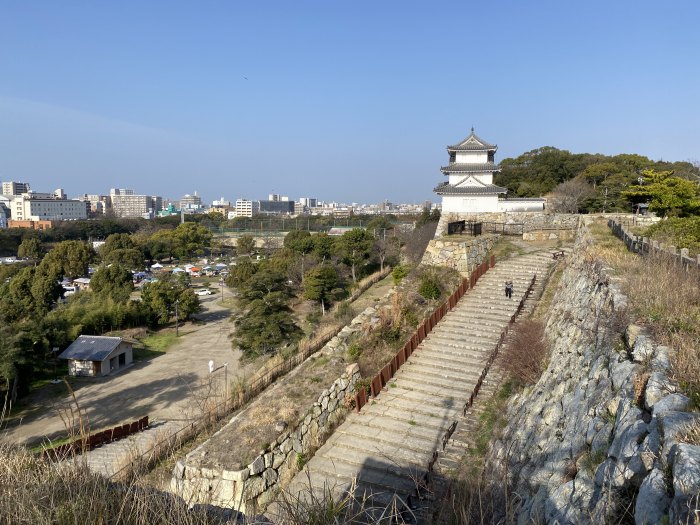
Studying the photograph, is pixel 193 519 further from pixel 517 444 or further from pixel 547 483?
pixel 517 444

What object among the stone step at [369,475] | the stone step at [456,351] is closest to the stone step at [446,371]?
the stone step at [456,351]

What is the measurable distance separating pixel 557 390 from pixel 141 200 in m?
209

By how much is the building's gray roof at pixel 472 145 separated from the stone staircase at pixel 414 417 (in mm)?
19105

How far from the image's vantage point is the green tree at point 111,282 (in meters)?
33.6

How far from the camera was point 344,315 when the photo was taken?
2081cm

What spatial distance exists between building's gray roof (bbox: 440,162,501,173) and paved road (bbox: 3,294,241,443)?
1889 centimetres

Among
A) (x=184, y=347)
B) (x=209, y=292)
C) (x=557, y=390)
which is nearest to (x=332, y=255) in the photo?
(x=209, y=292)

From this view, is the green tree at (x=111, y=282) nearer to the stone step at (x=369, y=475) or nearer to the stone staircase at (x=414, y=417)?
the stone staircase at (x=414, y=417)

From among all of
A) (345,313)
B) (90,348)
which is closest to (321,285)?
(345,313)

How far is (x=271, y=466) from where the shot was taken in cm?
778

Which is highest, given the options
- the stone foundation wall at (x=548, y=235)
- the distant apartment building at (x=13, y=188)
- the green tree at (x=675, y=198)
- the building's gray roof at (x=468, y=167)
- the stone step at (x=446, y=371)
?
the distant apartment building at (x=13, y=188)

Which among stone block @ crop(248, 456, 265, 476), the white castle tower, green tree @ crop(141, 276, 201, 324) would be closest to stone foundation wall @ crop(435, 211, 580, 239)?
the white castle tower

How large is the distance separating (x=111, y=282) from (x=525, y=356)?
113ft

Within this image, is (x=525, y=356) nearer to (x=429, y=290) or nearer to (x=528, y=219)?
(x=429, y=290)
